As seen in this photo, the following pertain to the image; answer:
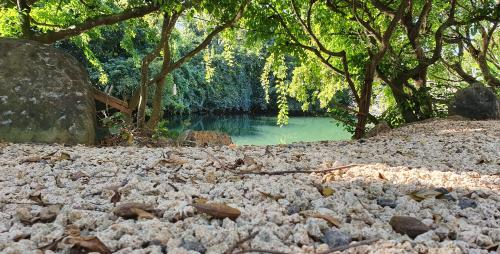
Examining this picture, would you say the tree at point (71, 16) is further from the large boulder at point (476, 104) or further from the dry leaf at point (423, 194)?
the large boulder at point (476, 104)

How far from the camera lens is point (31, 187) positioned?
67.8 inches

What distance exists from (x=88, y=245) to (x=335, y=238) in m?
0.61

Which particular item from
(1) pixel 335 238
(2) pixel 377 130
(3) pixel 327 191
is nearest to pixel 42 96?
(3) pixel 327 191

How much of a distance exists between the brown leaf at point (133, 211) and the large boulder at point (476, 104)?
7.27 metres

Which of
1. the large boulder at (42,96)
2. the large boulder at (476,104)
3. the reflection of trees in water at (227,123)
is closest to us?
the large boulder at (42,96)

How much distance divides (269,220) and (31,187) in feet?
3.30

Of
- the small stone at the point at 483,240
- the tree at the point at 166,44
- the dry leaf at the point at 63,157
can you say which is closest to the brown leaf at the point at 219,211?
the small stone at the point at 483,240

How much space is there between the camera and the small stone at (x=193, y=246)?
1.06 metres

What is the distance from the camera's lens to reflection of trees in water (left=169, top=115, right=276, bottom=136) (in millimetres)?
19444

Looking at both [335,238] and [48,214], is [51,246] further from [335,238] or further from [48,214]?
[335,238]

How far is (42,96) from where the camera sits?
3.84 metres

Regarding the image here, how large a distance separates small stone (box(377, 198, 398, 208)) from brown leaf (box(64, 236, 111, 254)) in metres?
0.92

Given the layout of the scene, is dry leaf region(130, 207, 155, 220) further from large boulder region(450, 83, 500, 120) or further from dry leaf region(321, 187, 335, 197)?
large boulder region(450, 83, 500, 120)

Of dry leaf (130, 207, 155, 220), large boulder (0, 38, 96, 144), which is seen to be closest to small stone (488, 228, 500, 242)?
dry leaf (130, 207, 155, 220)
